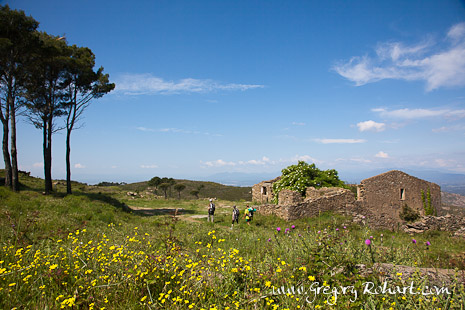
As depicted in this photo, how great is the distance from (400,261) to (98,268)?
532 cm

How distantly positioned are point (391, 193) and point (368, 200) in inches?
114

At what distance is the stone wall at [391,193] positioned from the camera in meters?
21.5

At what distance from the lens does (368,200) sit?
70.9ft

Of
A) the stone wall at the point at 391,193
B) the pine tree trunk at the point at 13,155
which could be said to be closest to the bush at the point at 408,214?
the stone wall at the point at 391,193

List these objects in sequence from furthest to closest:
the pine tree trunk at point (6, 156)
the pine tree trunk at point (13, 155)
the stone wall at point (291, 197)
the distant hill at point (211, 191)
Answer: the distant hill at point (211, 191) → the stone wall at point (291, 197) → the pine tree trunk at point (6, 156) → the pine tree trunk at point (13, 155)

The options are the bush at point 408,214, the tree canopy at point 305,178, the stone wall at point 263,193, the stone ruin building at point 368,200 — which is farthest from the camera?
the stone wall at point 263,193

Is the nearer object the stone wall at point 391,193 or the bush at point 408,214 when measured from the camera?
the stone wall at point 391,193

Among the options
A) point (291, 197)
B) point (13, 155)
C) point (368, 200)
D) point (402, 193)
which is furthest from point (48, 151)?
point (402, 193)

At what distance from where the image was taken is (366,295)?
3242 millimetres

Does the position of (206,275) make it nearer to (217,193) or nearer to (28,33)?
(28,33)

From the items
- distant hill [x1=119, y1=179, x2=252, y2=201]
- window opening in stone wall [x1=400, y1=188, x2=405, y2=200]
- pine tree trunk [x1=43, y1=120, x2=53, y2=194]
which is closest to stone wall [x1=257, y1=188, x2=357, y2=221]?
window opening in stone wall [x1=400, y1=188, x2=405, y2=200]

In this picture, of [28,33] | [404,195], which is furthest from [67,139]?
[404,195]

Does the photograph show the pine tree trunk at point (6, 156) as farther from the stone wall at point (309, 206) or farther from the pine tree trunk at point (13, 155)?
the stone wall at point (309, 206)

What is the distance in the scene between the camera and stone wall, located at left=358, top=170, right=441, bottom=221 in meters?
21.5
